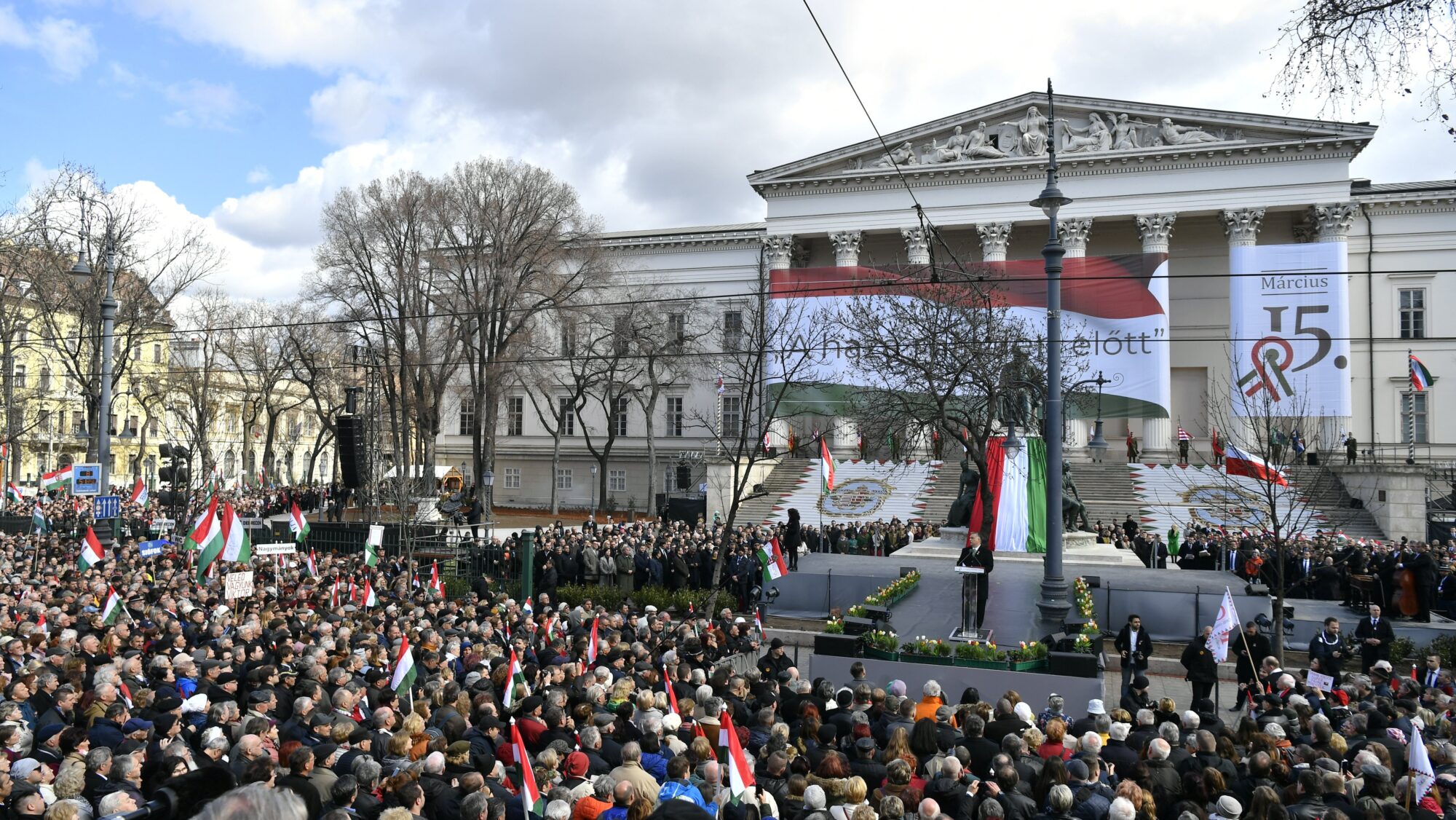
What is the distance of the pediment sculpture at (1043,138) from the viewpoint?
49.9 meters

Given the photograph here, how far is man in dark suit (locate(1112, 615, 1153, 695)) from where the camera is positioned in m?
14.7

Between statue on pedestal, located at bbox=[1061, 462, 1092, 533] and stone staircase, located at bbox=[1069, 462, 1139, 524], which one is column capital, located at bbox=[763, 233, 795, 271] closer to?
stone staircase, located at bbox=[1069, 462, 1139, 524]

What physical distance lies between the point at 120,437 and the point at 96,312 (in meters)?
41.6

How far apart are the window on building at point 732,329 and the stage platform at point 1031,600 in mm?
28028

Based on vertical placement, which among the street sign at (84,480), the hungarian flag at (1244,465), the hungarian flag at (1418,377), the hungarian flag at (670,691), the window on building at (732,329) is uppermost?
the window on building at (732,329)

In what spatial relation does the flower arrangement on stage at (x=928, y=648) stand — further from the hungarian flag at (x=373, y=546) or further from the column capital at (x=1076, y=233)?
the column capital at (x=1076, y=233)

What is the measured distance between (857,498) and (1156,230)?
815 inches

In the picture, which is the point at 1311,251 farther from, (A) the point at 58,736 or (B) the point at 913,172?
(A) the point at 58,736

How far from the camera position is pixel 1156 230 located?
4984 centimetres

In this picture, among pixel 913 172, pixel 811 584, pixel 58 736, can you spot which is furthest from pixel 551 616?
pixel 913 172

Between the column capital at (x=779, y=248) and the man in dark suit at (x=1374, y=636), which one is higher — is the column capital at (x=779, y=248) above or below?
above

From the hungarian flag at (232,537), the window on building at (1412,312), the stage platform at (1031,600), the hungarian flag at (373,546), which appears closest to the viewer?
the stage platform at (1031,600)

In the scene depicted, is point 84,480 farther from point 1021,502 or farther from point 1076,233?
point 1076,233

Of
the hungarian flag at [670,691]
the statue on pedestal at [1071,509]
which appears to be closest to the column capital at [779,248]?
the statue on pedestal at [1071,509]
